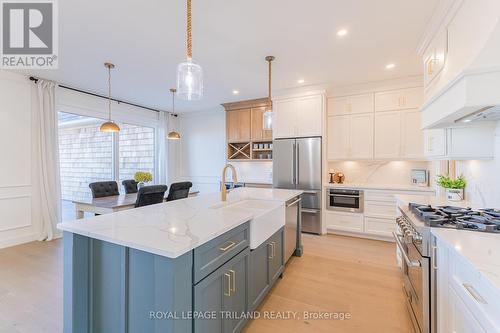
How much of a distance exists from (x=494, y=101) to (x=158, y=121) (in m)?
6.28

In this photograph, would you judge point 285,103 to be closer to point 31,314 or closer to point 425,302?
point 425,302

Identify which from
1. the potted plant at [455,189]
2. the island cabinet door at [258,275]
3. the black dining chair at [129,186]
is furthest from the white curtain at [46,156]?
the potted plant at [455,189]

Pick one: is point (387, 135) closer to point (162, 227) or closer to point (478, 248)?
point (478, 248)

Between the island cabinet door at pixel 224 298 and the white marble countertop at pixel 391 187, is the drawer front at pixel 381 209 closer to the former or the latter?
the white marble countertop at pixel 391 187

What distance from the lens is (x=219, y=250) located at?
1.42 m

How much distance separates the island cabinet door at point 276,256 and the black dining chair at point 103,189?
3.17m

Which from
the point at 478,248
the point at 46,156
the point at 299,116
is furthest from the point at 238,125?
the point at 478,248

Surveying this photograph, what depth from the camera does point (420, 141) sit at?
378 cm

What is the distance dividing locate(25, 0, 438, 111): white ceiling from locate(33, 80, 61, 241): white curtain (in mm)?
392

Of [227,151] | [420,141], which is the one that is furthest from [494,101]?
[227,151]

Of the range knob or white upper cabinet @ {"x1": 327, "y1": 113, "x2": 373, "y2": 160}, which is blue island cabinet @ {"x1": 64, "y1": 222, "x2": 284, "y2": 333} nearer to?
the range knob

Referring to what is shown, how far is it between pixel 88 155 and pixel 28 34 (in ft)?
9.52

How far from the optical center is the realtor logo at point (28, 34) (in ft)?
7.29

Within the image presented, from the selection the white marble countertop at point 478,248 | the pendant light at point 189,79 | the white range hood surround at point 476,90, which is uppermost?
the pendant light at point 189,79
